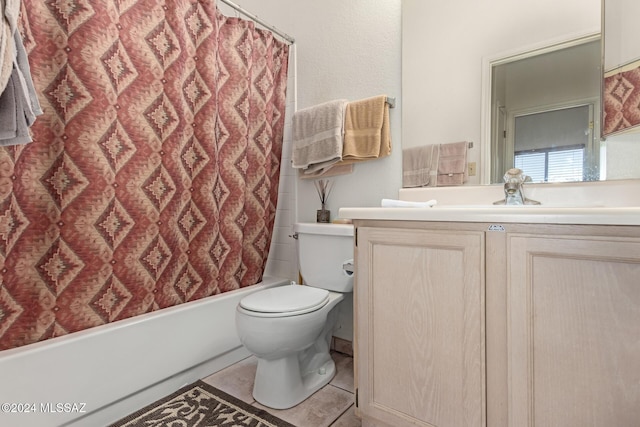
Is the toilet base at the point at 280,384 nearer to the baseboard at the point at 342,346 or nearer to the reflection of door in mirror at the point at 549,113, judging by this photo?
the baseboard at the point at 342,346

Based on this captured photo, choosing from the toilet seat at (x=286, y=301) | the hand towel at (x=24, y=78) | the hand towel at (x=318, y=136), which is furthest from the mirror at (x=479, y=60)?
the hand towel at (x=24, y=78)

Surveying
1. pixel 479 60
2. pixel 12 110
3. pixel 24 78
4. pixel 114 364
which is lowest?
pixel 114 364

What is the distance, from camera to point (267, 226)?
1.99m

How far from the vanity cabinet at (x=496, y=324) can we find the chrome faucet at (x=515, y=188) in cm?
51

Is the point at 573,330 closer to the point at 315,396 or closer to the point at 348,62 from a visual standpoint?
the point at 315,396

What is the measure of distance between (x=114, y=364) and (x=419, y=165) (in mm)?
1545

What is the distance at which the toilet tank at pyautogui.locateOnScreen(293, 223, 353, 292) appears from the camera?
1.55 metres

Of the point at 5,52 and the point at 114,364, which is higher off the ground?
the point at 5,52

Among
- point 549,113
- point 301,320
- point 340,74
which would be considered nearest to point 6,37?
point 301,320

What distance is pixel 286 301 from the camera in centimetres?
136

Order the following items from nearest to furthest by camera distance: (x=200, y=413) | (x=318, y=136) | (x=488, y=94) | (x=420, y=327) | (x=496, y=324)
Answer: (x=496, y=324) < (x=420, y=327) < (x=200, y=413) < (x=488, y=94) < (x=318, y=136)

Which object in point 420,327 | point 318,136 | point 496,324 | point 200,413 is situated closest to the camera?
point 496,324

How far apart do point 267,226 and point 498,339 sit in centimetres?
140

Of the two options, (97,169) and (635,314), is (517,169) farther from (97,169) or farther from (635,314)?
(97,169)
